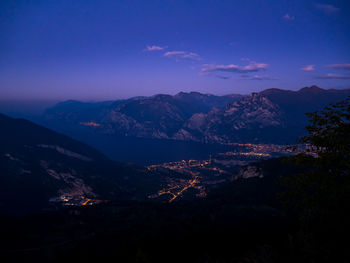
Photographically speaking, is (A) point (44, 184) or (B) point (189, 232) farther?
(A) point (44, 184)

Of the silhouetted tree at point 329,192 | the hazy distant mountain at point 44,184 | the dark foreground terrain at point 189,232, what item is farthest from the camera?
the hazy distant mountain at point 44,184

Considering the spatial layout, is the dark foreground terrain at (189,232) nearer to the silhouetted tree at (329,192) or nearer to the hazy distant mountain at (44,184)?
the silhouetted tree at (329,192)

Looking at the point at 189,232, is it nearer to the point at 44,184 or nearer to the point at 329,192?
the point at 329,192

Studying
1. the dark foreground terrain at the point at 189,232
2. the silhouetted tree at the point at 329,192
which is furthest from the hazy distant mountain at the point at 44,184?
the silhouetted tree at the point at 329,192

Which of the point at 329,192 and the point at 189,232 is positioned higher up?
the point at 329,192

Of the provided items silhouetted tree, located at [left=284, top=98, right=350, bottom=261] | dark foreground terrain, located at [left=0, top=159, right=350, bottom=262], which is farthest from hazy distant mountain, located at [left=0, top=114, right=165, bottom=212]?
silhouetted tree, located at [left=284, top=98, right=350, bottom=261]

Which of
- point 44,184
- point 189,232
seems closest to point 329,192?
point 189,232

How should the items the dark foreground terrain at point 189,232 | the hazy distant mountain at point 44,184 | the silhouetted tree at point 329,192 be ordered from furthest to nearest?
1. the hazy distant mountain at point 44,184
2. the dark foreground terrain at point 189,232
3. the silhouetted tree at point 329,192

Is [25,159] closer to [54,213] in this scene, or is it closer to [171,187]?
[54,213]

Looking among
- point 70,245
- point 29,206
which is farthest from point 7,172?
point 70,245

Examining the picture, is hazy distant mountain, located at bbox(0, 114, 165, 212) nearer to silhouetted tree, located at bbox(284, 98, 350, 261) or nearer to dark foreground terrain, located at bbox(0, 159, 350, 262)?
dark foreground terrain, located at bbox(0, 159, 350, 262)

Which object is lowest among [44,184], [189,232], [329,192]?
[44,184]
